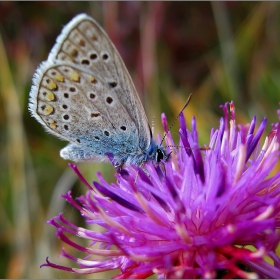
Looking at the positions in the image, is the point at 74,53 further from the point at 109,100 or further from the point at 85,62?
the point at 109,100

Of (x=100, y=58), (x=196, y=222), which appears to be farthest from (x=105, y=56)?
(x=196, y=222)

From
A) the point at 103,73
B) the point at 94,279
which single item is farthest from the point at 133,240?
the point at 94,279

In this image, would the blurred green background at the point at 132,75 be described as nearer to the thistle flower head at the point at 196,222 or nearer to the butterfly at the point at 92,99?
the butterfly at the point at 92,99

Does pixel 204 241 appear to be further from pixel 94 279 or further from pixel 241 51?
pixel 241 51

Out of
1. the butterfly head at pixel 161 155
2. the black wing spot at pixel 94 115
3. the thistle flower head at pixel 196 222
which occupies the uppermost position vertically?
the black wing spot at pixel 94 115

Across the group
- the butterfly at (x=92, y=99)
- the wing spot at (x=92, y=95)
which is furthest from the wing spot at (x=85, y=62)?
the wing spot at (x=92, y=95)

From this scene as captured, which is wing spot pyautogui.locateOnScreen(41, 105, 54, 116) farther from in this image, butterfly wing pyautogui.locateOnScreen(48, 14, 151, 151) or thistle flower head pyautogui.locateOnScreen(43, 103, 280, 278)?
thistle flower head pyautogui.locateOnScreen(43, 103, 280, 278)
